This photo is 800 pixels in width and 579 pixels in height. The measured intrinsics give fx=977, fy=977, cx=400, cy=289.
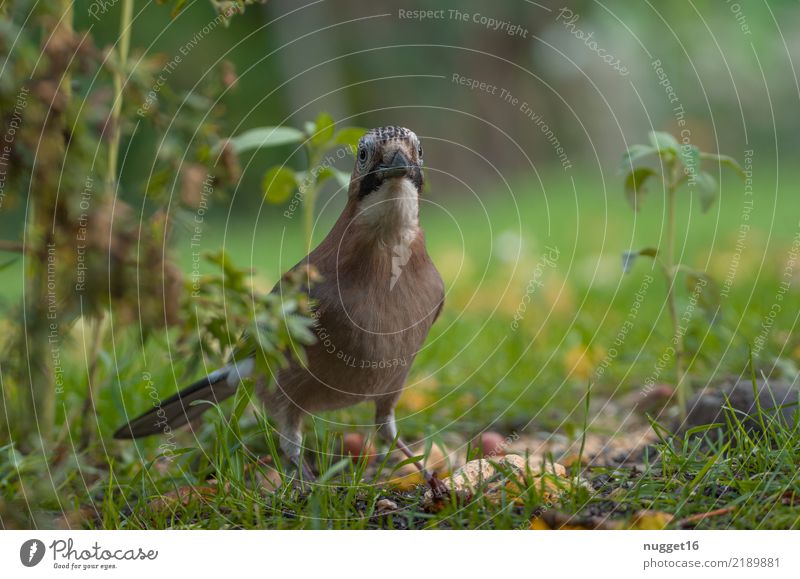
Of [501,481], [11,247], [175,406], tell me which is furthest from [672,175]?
[11,247]

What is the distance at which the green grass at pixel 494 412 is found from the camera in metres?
2.65

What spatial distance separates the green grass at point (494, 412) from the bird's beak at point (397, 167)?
57 centimetres

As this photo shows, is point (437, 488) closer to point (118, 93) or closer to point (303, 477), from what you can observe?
point (303, 477)

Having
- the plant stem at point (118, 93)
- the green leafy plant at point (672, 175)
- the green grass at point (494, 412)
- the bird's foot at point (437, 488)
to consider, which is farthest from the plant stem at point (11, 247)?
the green leafy plant at point (672, 175)

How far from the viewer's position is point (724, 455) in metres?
2.92

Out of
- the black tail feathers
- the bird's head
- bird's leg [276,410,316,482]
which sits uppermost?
the bird's head

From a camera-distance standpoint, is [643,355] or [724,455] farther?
[643,355]

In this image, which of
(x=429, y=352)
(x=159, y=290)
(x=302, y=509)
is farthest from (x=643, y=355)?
(x=159, y=290)

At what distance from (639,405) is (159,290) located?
2.45 metres

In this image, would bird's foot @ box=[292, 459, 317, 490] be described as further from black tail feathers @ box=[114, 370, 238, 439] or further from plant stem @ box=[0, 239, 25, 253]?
plant stem @ box=[0, 239, 25, 253]

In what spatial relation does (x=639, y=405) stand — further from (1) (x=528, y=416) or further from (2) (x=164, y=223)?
(2) (x=164, y=223)

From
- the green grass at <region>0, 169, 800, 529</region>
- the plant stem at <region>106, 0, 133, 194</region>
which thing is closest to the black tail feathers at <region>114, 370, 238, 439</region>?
the green grass at <region>0, 169, 800, 529</region>
